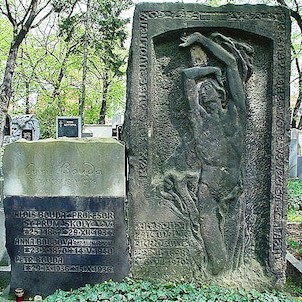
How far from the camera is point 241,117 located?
4691 millimetres

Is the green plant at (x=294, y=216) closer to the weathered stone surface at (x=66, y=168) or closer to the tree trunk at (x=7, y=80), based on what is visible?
the weathered stone surface at (x=66, y=168)

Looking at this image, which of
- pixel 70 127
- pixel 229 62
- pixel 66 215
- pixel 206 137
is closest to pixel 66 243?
pixel 66 215

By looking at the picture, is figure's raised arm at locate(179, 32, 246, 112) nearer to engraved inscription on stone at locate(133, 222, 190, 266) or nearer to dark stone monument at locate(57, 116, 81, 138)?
engraved inscription on stone at locate(133, 222, 190, 266)

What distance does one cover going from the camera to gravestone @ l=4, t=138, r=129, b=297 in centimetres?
459

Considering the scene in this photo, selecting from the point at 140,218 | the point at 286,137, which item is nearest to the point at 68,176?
the point at 140,218

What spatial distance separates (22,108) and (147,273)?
29174 mm

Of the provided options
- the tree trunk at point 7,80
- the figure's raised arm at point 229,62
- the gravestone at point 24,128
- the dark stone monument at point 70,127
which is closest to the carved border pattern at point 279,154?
the figure's raised arm at point 229,62

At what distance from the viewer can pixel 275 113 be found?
185 inches

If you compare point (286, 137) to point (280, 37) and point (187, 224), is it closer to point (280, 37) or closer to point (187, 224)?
point (280, 37)

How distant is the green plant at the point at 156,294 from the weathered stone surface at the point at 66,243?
0.24 m

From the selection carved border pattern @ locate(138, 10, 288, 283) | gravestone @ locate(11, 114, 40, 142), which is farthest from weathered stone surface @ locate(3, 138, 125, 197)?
gravestone @ locate(11, 114, 40, 142)

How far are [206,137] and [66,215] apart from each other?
1706 mm

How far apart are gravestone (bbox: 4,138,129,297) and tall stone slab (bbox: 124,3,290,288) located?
0.22 meters

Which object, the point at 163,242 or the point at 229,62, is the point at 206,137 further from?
the point at 163,242
